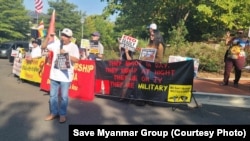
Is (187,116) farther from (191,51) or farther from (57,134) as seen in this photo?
(191,51)

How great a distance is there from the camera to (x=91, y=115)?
786cm

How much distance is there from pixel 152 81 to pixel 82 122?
241cm

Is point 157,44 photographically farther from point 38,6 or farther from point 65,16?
point 65,16

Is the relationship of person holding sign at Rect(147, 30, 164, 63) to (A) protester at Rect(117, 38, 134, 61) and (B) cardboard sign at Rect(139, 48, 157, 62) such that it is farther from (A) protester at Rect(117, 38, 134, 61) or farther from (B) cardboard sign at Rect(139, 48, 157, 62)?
(A) protester at Rect(117, 38, 134, 61)

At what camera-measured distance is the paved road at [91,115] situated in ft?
21.2

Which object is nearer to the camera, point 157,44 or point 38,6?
point 157,44

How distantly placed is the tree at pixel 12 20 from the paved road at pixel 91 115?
4354cm

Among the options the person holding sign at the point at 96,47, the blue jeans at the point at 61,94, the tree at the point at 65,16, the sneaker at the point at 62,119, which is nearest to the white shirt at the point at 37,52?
the person holding sign at the point at 96,47

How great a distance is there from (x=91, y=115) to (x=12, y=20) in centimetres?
4768

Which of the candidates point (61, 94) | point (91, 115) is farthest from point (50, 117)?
point (91, 115)

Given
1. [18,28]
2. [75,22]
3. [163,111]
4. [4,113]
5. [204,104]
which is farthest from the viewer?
[75,22]

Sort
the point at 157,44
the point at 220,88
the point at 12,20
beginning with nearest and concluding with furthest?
1. the point at 157,44
2. the point at 220,88
3. the point at 12,20

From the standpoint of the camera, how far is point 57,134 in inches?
248

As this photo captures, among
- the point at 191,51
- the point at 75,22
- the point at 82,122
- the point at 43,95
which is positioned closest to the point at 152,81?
the point at 82,122
